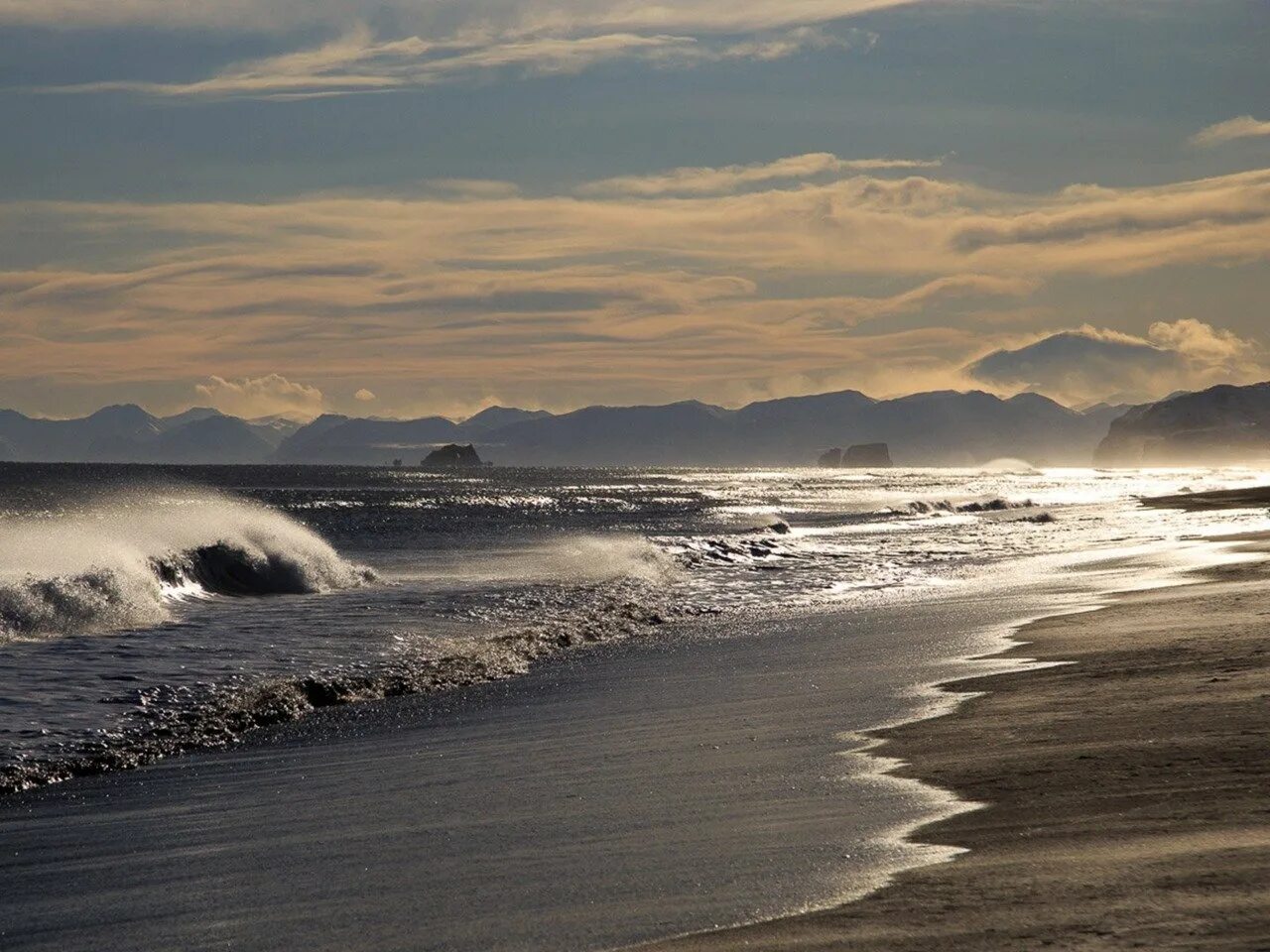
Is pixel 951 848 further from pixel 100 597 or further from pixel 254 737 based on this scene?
pixel 100 597

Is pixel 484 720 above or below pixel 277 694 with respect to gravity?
below

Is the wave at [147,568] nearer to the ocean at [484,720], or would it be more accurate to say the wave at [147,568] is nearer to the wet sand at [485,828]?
the ocean at [484,720]

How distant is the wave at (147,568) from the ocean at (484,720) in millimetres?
94

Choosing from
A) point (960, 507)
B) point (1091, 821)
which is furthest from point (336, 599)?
point (960, 507)

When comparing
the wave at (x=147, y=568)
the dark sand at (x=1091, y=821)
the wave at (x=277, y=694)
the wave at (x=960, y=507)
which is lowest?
the wave at (x=960, y=507)

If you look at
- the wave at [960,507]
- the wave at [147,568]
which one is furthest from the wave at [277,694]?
the wave at [960,507]

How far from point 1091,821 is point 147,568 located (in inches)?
959

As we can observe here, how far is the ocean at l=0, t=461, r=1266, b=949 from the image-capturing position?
22.8 ft

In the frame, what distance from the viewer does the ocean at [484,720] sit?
6.96 meters

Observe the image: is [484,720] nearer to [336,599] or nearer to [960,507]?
[336,599]

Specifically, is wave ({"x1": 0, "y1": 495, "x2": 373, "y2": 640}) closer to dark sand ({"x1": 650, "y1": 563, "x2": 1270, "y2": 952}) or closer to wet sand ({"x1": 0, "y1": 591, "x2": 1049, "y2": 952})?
wet sand ({"x1": 0, "y1": 591, "x2": 1049, "y2": 952})

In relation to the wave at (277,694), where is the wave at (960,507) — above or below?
below

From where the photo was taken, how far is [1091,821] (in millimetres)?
7250

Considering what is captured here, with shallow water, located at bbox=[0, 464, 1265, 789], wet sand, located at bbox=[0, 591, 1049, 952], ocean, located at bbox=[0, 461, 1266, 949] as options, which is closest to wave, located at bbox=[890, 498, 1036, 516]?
shallow water, located at bbox=[0, 464, 1265, 789]
